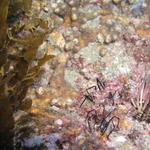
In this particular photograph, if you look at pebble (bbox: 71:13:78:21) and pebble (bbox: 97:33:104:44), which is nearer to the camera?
Result: pebble (bbox: 97:33:104:44)

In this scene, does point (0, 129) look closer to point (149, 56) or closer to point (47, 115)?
point (47, 115)

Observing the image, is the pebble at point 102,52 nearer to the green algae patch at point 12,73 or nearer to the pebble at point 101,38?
the pebble at point 101,38

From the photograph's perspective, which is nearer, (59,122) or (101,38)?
(59,122)

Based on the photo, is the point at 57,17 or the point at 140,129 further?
the point at 57,17

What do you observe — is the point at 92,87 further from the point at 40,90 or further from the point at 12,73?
the point at 12,73

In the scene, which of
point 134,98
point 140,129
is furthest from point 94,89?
point 140,129

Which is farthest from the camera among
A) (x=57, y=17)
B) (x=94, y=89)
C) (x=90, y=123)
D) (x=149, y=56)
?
(x=57, y=17)

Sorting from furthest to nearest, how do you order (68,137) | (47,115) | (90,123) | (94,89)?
(94,89)
(90,123)
(47,115)
(68,137)

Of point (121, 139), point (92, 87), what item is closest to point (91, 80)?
point (92, 87)

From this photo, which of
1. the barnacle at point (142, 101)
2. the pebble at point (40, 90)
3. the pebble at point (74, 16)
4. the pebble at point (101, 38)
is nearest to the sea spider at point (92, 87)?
the barnacle at point (142, 101)

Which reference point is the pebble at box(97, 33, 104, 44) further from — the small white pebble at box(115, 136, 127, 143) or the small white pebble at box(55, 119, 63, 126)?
the small white pebble at box(55, 119, 63, 126)

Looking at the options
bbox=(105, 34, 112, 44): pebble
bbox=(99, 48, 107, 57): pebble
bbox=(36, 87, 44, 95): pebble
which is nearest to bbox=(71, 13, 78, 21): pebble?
bbox=(105, 34, 112, 44): pebble
